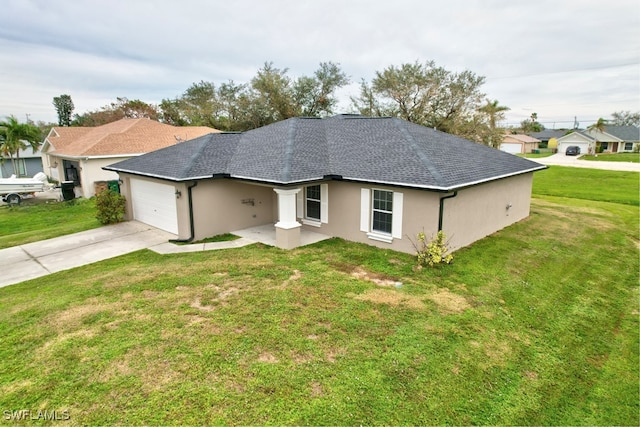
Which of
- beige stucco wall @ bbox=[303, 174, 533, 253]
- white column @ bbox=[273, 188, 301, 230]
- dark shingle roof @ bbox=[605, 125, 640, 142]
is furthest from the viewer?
dark shingle roof @ bbox=[605, 125, 640, 142]

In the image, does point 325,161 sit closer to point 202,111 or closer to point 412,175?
point 412,175

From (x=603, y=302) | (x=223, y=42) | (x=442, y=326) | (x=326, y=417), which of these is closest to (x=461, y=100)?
(x=223, y=42)

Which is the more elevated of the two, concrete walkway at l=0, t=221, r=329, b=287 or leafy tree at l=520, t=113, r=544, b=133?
leafy tree at l=520, t=113, r=544, b=133

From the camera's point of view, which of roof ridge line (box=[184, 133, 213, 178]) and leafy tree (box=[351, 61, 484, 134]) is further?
leafy tree (box=[351, 61, 484, 134])

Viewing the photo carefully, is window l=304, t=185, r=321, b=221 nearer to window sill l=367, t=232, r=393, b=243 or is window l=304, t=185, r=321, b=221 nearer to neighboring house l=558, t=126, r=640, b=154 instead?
window sill l=367, t=232, r=393, b=243

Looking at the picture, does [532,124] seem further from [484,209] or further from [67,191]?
[67,191]

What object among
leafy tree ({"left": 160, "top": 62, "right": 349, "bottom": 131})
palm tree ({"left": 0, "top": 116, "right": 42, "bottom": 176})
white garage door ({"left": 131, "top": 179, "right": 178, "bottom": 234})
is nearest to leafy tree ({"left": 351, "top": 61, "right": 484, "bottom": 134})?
leafy tree ({"left": 160, "top": 62, "right": 349, "bottom": 131})

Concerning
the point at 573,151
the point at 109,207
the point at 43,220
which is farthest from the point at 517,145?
the point at 43,220
